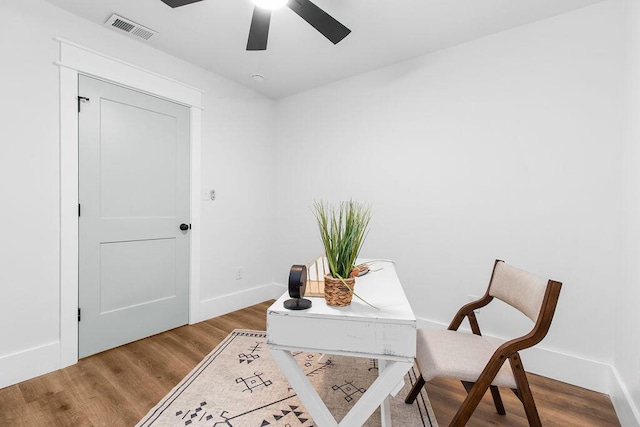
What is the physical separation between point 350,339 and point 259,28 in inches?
72.6

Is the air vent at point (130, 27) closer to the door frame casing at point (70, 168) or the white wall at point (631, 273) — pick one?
the door frame casing at point (70, 168)

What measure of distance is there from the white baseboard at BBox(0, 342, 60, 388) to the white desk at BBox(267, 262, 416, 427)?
194cm

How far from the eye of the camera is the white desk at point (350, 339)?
3.40ft

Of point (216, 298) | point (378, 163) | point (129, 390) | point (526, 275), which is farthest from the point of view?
point (216, 298)

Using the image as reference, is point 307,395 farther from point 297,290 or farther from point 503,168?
Result: point 503,168

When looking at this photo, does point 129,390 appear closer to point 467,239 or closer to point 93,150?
point 93,150

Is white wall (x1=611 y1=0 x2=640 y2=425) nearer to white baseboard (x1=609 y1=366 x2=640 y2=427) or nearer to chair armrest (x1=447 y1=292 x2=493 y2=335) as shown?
white baseboard (x1=609 y1=366 x2=640 y2=427)

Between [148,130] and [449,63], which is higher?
[449,63]

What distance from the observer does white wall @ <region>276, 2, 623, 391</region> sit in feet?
6.19

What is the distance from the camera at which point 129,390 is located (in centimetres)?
181

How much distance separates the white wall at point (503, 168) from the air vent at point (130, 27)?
173 centimetres

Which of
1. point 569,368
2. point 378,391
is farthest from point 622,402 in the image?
point 378,391

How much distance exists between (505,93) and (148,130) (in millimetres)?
2908

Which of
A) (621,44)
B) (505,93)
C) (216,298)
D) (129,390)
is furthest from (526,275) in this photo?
(216,298)
